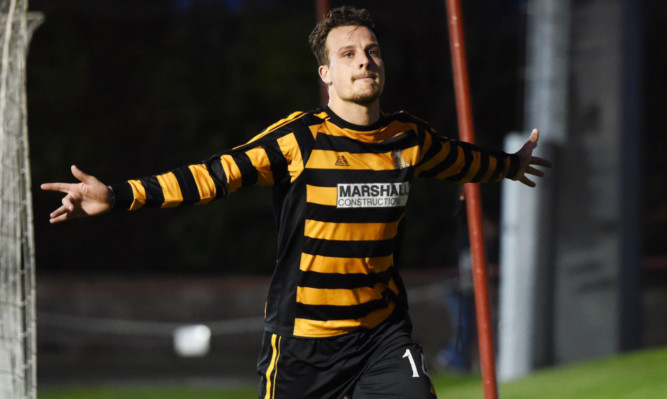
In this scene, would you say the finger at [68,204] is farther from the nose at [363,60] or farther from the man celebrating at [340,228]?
the nose at [363,60]

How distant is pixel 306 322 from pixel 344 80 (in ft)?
3.29

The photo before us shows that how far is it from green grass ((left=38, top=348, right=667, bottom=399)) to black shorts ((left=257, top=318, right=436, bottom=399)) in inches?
157

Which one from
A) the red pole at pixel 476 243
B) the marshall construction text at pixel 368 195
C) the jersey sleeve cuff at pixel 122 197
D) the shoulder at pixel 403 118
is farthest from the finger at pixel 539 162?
the jersey sleeve cuff at pixel 122 197

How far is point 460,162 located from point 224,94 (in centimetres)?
1184

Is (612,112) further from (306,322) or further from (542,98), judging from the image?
(306,322)

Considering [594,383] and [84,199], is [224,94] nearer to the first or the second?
[594,383]

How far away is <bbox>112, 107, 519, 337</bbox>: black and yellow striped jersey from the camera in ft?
13.5

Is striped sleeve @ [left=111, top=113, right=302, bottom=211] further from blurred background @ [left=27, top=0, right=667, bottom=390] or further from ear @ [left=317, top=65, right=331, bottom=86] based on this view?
blurred background @ [left=27, top=0, right=667, bottom=390]

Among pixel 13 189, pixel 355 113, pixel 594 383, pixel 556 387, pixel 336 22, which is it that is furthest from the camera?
pixel 556 387

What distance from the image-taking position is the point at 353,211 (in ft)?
13.5

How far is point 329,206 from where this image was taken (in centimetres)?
412

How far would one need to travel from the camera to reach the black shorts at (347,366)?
419cm

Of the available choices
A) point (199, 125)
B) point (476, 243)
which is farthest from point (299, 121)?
point (199, 125)

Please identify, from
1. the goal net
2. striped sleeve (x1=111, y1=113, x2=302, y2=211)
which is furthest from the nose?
the goal net
